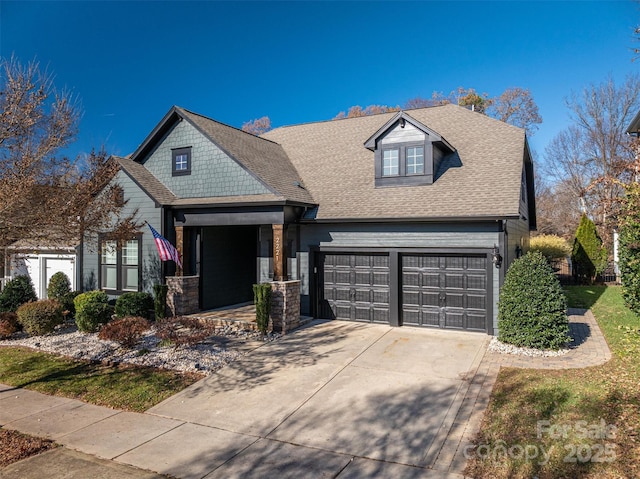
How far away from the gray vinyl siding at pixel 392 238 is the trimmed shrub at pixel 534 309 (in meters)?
1.52

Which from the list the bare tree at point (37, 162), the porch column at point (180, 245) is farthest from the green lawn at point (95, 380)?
the porch column at point (180, 245)

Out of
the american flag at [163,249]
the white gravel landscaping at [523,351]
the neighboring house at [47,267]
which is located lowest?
the white gravel landscaping at [523,351]

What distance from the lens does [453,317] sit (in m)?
11.7

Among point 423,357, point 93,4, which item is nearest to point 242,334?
point 423,357

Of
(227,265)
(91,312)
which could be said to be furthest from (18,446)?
(227,265)

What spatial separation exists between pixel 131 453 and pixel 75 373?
4488 millimetres

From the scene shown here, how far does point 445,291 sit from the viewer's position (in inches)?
466

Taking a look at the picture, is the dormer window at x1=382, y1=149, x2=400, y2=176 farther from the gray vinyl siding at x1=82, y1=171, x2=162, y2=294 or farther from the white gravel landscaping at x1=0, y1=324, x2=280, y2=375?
the gray vinyl siding at x1=82, y1=171, x2=162, y2=294

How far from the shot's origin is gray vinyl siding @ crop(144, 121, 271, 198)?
13.5 meters

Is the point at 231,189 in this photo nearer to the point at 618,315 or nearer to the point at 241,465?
the point at 241,465

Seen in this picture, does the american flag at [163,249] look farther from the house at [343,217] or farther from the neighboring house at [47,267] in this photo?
the neighboring house at [47,267]

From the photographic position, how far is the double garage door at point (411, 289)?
453 inches

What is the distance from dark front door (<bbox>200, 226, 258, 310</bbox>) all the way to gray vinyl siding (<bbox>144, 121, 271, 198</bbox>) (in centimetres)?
162

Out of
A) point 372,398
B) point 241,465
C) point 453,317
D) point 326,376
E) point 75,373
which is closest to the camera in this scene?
point 241,465
